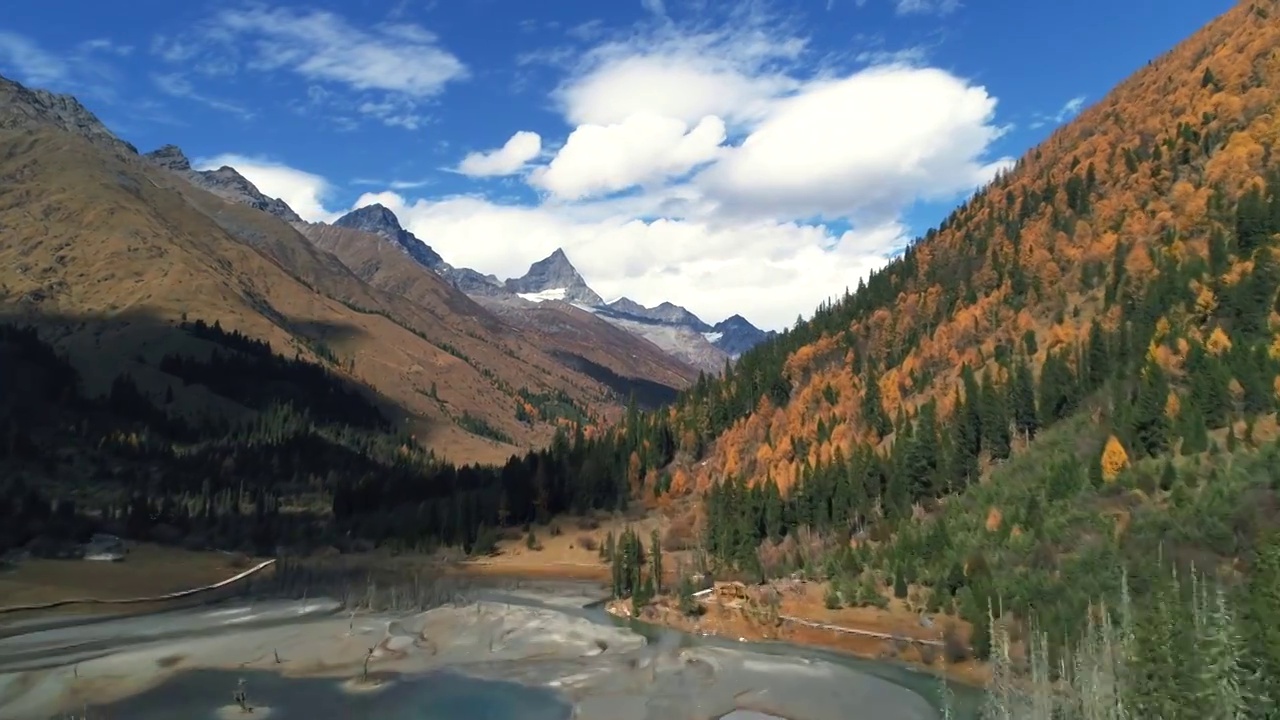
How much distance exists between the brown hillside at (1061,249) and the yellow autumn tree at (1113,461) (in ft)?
64.4

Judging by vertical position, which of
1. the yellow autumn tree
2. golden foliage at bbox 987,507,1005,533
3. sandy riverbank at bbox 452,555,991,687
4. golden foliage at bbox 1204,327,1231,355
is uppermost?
golden foliage at bbox 1204,327,1231,355

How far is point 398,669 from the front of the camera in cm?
7150

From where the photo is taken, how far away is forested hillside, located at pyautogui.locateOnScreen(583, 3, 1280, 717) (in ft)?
224

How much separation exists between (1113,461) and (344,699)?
72053 mm

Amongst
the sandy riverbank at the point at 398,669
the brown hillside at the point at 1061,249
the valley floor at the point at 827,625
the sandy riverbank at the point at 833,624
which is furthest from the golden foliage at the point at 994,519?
the sandy riverbank at the point at 398,669

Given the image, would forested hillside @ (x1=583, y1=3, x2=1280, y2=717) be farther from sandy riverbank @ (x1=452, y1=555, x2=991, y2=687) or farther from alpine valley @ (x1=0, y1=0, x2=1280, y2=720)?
sandy riverbank @ (x1=452, y1=555, x2=991, y2=687)

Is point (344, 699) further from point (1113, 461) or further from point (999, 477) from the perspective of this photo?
point (999, 477)

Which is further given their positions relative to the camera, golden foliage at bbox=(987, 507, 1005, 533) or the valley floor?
golden foliage at bbox=(987, 507, 1005, 533)

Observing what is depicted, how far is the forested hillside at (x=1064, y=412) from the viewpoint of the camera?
224 ft

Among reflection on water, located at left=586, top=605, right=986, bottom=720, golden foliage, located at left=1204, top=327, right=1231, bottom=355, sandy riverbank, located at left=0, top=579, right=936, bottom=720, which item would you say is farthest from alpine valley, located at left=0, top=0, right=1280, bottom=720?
sandy riverbank, located at left=0, top=579, right=936, bottom=720

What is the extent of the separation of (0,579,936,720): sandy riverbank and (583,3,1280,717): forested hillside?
53.5 ft

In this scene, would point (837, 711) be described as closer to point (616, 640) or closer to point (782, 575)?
point (616, 640)

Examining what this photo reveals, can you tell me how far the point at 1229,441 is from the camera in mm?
81125

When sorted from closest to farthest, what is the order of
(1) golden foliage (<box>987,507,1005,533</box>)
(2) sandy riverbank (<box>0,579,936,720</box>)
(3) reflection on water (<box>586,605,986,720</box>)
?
(3) reflection on water (<box>586,605,986,720</box>), (2) sandy riverbank (<box>0,579,936,720</box>), (1) golden foliage (<box>987,507,1005,533</box>)
